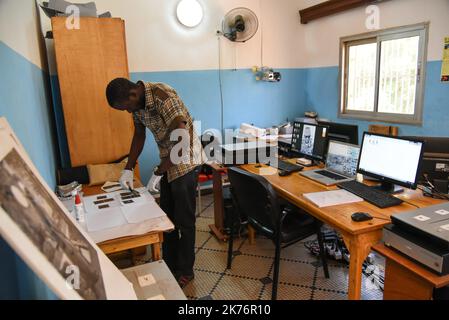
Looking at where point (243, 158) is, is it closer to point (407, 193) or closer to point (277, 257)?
point (277, 257)

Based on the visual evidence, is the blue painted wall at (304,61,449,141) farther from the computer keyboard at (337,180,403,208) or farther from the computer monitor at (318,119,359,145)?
the computer keyboard at (337,180,403,208)

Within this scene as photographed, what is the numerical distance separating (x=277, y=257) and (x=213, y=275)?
687mm

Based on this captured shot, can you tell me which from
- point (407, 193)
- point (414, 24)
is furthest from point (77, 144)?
point (414, 24)

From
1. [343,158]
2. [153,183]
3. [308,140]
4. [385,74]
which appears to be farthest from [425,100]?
[153,183]

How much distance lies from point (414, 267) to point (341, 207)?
0.47 meters

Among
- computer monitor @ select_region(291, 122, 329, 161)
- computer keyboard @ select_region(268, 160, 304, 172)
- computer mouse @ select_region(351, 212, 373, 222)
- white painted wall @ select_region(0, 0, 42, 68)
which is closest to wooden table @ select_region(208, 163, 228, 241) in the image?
computer keyboard @ select_region(268, 160, 304, 172)

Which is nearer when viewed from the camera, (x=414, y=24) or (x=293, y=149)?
(x=293, y=149)

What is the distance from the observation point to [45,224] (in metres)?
0.86

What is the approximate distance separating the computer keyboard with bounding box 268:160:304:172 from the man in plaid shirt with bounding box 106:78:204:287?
688 mm

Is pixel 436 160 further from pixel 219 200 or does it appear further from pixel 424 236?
pixel 219 200

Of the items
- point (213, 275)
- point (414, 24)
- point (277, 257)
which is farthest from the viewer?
point (414, 24)

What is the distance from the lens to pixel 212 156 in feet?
11.6
